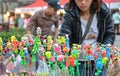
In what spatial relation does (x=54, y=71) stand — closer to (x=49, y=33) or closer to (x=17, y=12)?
(x=49, y=33)

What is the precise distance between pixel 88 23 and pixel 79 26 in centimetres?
9

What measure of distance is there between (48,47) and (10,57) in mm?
344

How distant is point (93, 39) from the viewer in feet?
13.5

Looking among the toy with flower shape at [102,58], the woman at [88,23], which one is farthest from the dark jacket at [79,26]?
the toy with flower shape at [102,58]

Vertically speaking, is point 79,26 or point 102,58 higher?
point 79,26

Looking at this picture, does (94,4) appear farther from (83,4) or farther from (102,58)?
(102,58)

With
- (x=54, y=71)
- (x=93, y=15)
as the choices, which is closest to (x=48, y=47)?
(x=54, y=71)

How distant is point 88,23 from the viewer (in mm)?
4066

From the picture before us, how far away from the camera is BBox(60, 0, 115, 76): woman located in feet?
13.3

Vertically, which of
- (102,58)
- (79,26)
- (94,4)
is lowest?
(102,58)

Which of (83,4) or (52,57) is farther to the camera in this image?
(83,4)

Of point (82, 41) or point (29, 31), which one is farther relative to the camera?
point (29, 31)

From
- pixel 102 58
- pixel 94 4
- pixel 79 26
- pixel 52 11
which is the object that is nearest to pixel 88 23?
pixel 79 26

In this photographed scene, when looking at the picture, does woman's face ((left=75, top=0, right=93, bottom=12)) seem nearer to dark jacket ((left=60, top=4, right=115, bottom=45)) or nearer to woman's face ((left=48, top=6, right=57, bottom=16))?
dark jacket ((left=60, top=4, right=115, bottom=45))
